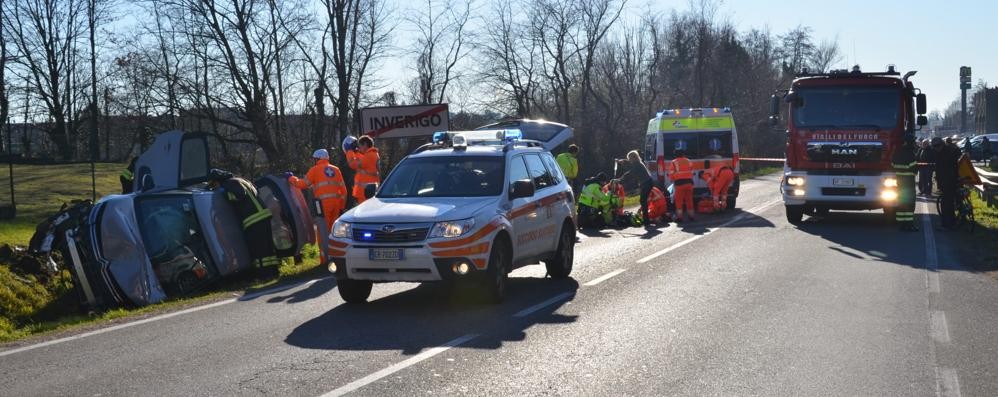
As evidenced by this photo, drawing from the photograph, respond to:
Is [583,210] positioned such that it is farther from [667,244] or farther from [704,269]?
[704,269]

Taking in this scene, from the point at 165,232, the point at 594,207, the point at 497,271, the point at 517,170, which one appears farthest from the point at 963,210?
the point at 165,232

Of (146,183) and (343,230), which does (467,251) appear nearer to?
(343,230)

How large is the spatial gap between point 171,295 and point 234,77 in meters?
23.7

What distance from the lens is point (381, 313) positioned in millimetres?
10250

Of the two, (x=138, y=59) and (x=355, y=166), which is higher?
(x=138, y=59)

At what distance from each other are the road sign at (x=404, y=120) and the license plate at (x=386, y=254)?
9.27 metres

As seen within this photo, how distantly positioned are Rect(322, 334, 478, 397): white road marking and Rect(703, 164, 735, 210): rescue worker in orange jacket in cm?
1680

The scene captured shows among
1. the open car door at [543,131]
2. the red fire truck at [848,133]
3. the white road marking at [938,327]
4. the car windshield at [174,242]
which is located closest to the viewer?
the white road marking at [938,327]

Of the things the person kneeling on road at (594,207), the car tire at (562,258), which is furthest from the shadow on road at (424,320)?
the person kneeling on road at (594,207)

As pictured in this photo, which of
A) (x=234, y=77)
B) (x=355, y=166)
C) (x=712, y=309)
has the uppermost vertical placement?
(x=234, y=77)

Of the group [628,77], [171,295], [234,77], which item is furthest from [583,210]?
[628,77]

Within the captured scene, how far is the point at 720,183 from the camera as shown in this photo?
24719 millimetres

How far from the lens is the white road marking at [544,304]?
10.1 meters

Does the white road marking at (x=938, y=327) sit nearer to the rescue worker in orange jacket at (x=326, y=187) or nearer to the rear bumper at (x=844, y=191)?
the rescue worker in orange jacket at (x=326, y=187)
